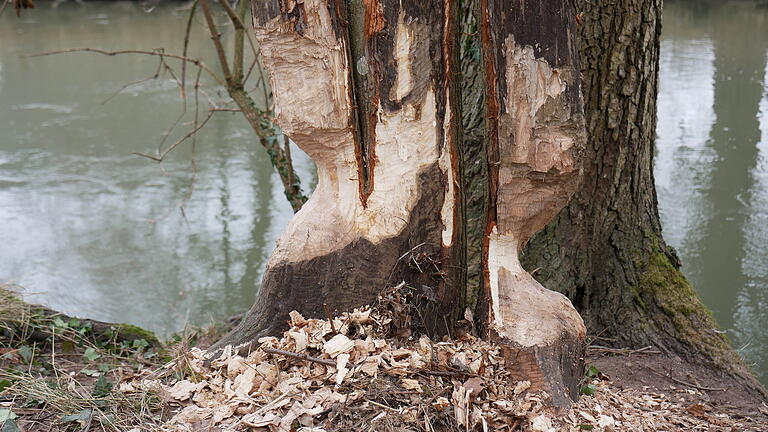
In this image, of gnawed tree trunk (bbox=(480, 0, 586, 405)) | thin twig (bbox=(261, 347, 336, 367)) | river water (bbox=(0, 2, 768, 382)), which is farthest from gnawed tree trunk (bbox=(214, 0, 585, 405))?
river water (bbox=(0, 2, 768, 382))

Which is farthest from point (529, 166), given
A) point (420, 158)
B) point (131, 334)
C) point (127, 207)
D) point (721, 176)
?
point (721, 176)

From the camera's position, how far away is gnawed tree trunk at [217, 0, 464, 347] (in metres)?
1.79

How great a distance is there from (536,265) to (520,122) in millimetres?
1024

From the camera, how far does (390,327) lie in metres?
1.92

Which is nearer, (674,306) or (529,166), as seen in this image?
(529,166)

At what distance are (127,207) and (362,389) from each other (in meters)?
3.84

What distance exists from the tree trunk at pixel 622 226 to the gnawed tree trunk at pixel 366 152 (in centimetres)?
82

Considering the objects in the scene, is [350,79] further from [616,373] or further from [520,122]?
[616,373]

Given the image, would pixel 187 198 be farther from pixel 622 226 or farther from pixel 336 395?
pixel 336 395

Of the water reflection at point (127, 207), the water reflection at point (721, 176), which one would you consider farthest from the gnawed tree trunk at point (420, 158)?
the water reflection at point (721, 176)

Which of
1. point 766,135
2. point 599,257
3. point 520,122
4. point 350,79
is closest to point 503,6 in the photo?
point 520,122

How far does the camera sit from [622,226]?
269cm

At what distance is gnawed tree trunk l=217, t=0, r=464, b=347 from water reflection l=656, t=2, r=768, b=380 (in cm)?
219

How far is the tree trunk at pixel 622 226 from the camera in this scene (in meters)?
2.45
